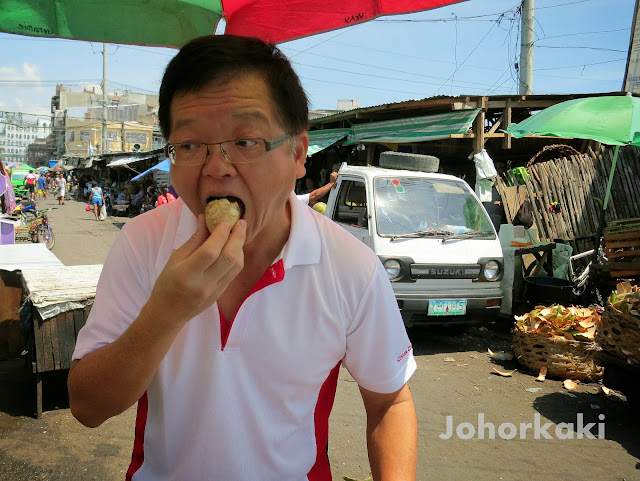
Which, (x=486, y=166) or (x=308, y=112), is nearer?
(x=308, y=112)

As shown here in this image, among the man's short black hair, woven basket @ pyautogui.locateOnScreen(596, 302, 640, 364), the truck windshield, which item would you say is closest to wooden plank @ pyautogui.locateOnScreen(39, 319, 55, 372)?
the man's short black hair

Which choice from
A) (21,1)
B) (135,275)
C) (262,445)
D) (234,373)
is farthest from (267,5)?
(262,445)

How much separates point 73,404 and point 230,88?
0.89m

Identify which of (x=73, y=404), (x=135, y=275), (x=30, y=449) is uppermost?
(x=135, y=275)

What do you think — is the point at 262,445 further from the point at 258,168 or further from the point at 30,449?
the point at 30,449

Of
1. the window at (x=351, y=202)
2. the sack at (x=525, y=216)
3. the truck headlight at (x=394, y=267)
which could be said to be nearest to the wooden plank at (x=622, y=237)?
the sack at (x=525, y=216)

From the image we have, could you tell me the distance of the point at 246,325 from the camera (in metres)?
1.36

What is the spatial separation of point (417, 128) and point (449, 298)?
5233mm

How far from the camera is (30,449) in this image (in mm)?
3725

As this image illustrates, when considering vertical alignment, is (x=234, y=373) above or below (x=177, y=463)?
above

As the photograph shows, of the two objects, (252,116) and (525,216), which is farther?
→ (525,216)

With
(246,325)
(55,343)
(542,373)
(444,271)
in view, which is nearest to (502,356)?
(542,373)

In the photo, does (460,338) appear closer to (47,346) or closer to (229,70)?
(47,346)

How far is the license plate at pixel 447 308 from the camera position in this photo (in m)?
5.98
